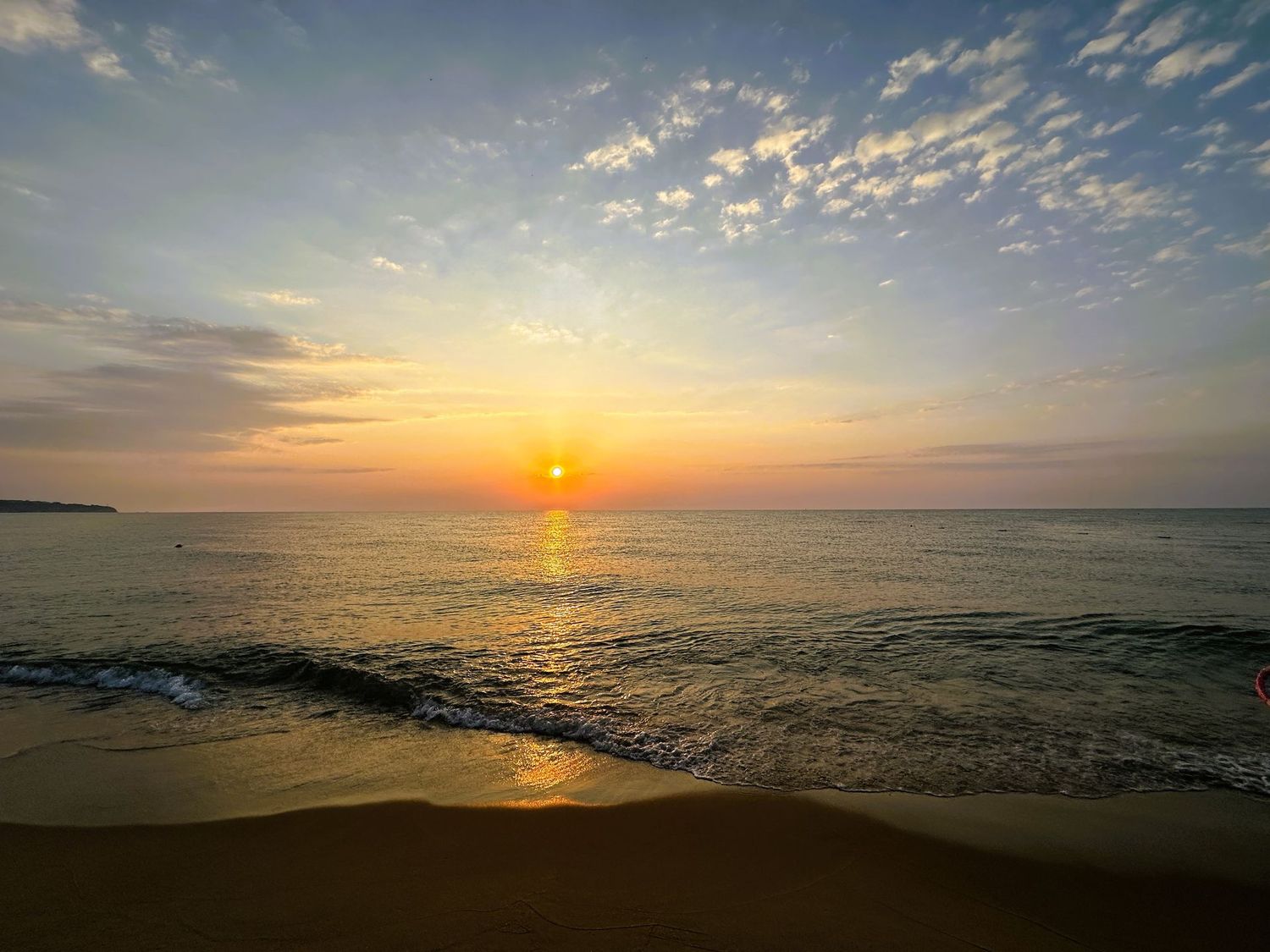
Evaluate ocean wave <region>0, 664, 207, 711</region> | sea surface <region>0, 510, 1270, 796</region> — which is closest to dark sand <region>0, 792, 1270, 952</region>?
sea surface <region>0, 510, 1270, 796</region>

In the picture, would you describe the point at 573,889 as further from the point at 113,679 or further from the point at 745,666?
the point at 113,679

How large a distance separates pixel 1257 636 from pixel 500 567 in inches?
1670

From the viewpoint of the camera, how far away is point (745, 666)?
53.0 feet

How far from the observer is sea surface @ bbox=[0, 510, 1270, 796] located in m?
10.4

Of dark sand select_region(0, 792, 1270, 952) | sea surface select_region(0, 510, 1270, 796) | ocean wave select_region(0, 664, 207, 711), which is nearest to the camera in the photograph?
dark sand select_region(0, 792, 1270, 952)

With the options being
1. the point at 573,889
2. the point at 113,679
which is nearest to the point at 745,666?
the point at 573,889

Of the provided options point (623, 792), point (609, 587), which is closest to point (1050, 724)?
point (623, 792)

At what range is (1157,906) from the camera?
244 inches

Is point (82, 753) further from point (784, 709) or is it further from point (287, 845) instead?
point (784, 709)

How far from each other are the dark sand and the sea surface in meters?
2.15

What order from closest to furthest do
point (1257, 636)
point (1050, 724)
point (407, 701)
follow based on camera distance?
point (1050, 724) → point (407, 701) → point (1257, 636)

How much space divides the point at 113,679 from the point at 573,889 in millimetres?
15912

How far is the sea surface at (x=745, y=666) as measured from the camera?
10.4m

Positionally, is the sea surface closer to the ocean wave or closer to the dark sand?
the ocean wave
